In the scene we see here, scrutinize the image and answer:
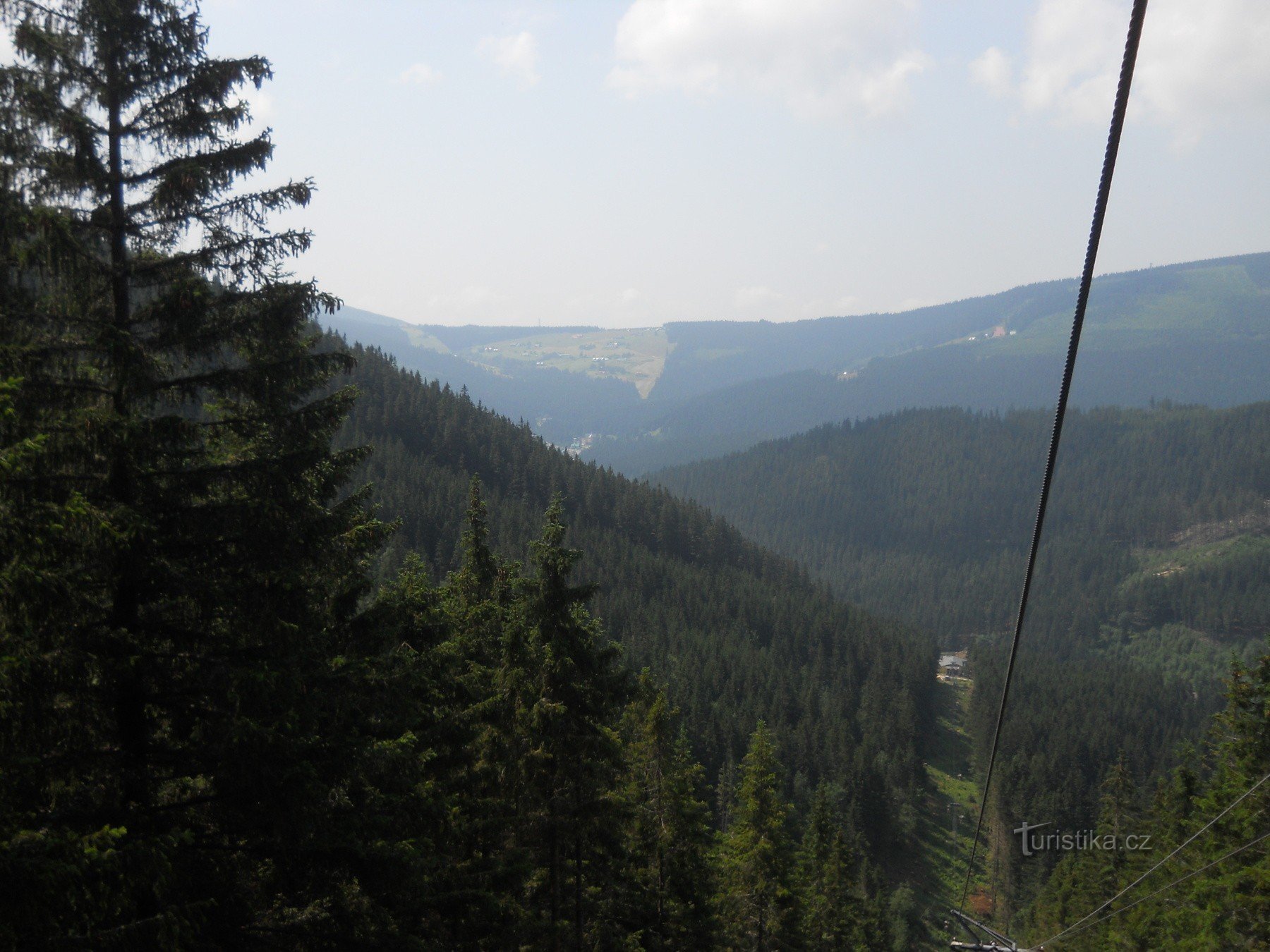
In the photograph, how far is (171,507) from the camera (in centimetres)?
835

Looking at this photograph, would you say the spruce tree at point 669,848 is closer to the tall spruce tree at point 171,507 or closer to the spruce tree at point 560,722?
the spruce tree at point 560,722

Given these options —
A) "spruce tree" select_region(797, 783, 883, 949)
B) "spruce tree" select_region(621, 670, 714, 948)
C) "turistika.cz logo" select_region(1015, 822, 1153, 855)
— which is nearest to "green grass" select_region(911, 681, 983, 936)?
"turistika.cz logo" select_region(1015, 822, 1153, 855)

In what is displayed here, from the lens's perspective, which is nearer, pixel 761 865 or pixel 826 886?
pixel 761 865

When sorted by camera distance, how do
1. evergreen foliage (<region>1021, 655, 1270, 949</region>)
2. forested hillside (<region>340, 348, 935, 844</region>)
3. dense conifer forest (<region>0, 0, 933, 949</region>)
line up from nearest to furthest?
dense conifer forest (<region>0, 0, 933, 949</region>)
evergreen foliage (<region>1021, 655, 1270, 949</region>)
forested hillside (<region>340, 348, 935, 844</region>)

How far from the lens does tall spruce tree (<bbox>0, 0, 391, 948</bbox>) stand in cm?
756

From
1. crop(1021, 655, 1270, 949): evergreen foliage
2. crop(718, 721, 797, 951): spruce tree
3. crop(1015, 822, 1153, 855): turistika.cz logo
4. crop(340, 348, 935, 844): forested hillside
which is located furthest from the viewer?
crop(340, 348, 935, 844): forested hillside

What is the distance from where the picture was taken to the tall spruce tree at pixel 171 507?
7.56 meters

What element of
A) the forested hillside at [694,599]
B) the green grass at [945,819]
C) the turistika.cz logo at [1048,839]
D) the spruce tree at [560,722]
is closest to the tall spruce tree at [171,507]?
the spruce tree at [560,722]

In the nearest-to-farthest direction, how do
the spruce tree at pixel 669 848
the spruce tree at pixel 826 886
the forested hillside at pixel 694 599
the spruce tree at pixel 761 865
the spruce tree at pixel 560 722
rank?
the spruce tree at pixel 560 722 < the spruce tree at pixel 669 848 < the spruce tree at pixel 761 865 < the spruce tree at pixel 826 886 < the forested hillside at pixel 694 599

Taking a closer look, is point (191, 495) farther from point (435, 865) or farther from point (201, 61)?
point (435, 865)

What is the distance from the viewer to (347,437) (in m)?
137

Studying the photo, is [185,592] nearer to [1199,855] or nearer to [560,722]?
[560,722]

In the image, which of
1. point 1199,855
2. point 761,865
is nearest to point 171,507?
point 761,865

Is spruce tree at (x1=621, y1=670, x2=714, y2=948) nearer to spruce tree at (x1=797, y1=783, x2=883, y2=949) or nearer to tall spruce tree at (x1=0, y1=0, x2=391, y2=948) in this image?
spruce tree at (x1=797, y1=783, x2=883, y2=949)
